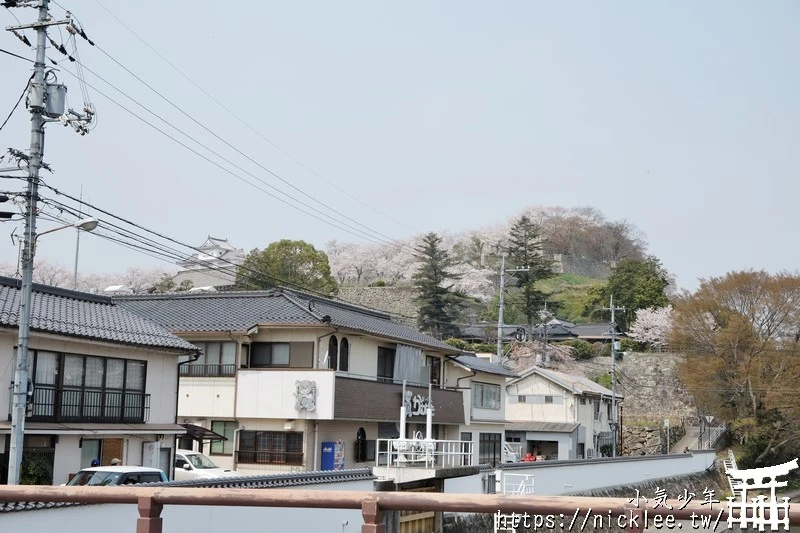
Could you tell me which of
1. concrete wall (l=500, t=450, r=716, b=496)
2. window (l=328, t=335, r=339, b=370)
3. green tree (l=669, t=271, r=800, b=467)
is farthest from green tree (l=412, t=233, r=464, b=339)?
window (l=328, t=335, r=339, b=370)

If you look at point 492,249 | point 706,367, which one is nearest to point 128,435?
point 706,367

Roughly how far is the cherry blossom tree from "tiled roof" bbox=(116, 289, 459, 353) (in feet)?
136

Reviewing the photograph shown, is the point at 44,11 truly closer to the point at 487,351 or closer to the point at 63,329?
the point at 63,329

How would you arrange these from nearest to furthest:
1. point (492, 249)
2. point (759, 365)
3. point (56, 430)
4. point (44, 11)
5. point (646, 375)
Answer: point (44, 11), point (56, 430), point (759, 365), point (646, 375), point (492, 249)

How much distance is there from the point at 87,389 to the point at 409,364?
49.9ft

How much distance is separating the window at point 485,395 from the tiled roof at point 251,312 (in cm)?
630

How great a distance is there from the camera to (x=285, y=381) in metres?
29.5

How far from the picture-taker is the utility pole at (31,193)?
1662 cm

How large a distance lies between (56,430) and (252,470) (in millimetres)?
9981

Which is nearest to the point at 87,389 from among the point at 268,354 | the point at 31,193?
the point at 31,193

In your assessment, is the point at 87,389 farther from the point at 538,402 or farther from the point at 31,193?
the point at 538,402

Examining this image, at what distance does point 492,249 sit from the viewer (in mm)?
108125

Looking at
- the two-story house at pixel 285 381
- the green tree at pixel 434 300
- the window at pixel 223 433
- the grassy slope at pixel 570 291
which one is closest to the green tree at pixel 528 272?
the green tree at pixel 434 300

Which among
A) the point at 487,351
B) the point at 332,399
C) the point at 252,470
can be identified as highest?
the point at 487,351
